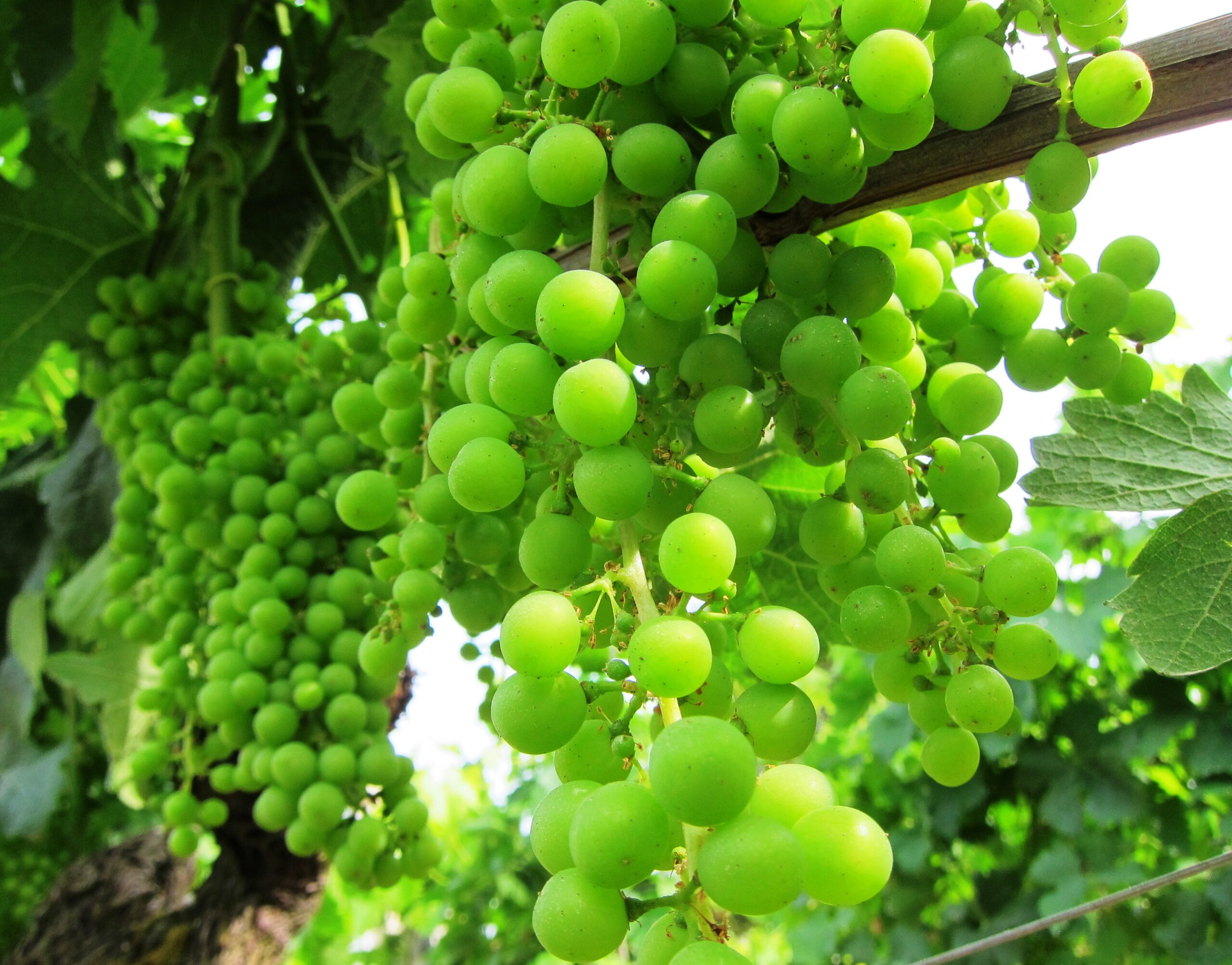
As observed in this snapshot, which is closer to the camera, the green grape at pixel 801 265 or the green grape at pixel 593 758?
the green grape at pixel 593 758

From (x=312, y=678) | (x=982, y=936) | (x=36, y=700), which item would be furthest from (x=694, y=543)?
(x=36, y=700)

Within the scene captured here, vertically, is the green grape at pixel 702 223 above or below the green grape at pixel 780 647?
above

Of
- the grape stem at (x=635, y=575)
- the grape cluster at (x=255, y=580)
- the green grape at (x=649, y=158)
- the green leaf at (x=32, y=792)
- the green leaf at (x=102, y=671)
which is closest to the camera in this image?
the grape stem at (x=635, y=575)

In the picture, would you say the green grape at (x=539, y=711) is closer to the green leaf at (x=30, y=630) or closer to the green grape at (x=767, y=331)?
the green grape at (x=767, y=331)

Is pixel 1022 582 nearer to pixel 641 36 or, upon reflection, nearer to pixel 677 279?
pixel 677 279

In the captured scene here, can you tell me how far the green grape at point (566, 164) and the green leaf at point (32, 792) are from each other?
2046 mm

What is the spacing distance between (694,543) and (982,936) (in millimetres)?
1944

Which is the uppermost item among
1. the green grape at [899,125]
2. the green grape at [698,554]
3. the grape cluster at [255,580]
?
the green grape at [899,125]

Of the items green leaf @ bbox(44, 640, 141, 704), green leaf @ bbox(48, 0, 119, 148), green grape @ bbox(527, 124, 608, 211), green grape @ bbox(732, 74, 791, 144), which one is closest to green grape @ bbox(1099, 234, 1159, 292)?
green grape @ bbox(732, 74, 791, 144)

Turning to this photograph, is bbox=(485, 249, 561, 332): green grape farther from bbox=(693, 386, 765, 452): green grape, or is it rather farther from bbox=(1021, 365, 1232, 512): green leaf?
bbox=(1021, 365, 1232, 512): green leaf

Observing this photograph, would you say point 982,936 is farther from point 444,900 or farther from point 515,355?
point 444,900

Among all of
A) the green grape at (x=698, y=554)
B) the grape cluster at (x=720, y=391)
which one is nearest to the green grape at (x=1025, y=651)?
the grape cluster at (x=720, y=391)

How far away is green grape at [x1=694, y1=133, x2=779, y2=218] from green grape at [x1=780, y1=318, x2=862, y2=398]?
93 millimetres

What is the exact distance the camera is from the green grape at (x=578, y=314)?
1.64 feet
